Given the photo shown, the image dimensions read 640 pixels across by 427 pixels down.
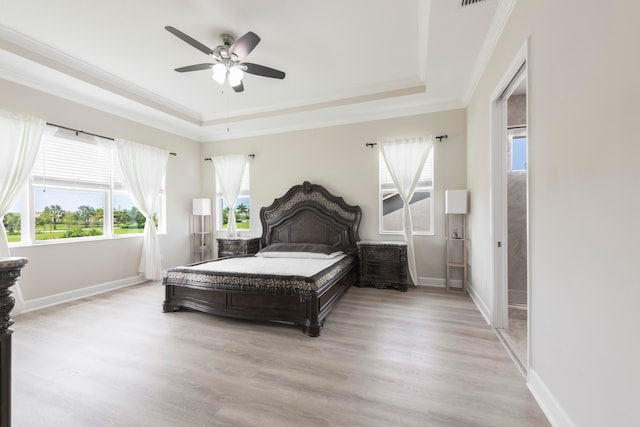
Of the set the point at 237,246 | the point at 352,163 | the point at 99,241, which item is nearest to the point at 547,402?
the point at 352,163

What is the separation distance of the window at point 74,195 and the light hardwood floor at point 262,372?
1134 millimetres

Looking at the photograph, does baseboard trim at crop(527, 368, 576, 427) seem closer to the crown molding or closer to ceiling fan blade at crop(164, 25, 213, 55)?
the crown molding

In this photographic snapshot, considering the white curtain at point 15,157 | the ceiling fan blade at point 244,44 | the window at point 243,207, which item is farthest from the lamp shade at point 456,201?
the white curtain at point 15,157

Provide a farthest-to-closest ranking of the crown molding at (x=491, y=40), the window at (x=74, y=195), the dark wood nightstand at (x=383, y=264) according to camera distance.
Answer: the dark wood nightstand at (x=383, y=264)
the window at (x=74, y=195)
the crown molding at (x=491, y=40)

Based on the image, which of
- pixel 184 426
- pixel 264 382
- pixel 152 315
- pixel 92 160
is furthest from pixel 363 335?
pixel 92 160

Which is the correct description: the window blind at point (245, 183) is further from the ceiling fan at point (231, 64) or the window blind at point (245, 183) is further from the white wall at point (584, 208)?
the white wall at point (584, 208)

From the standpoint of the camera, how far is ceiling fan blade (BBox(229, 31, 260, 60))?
7.80ft

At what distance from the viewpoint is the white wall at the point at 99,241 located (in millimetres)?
3285

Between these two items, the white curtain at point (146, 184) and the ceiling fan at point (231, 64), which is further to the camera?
the white curtain at point (146, 184)

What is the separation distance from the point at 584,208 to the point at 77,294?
17.3 feet

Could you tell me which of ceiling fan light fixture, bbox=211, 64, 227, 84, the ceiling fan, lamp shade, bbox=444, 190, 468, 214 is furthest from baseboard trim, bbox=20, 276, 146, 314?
lamp shade, bbox=444, 190, 468, 214

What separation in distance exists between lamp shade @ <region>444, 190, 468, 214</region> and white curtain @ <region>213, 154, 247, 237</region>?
145 inches

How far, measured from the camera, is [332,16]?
2.52 m

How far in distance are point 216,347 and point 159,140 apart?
400 cm
